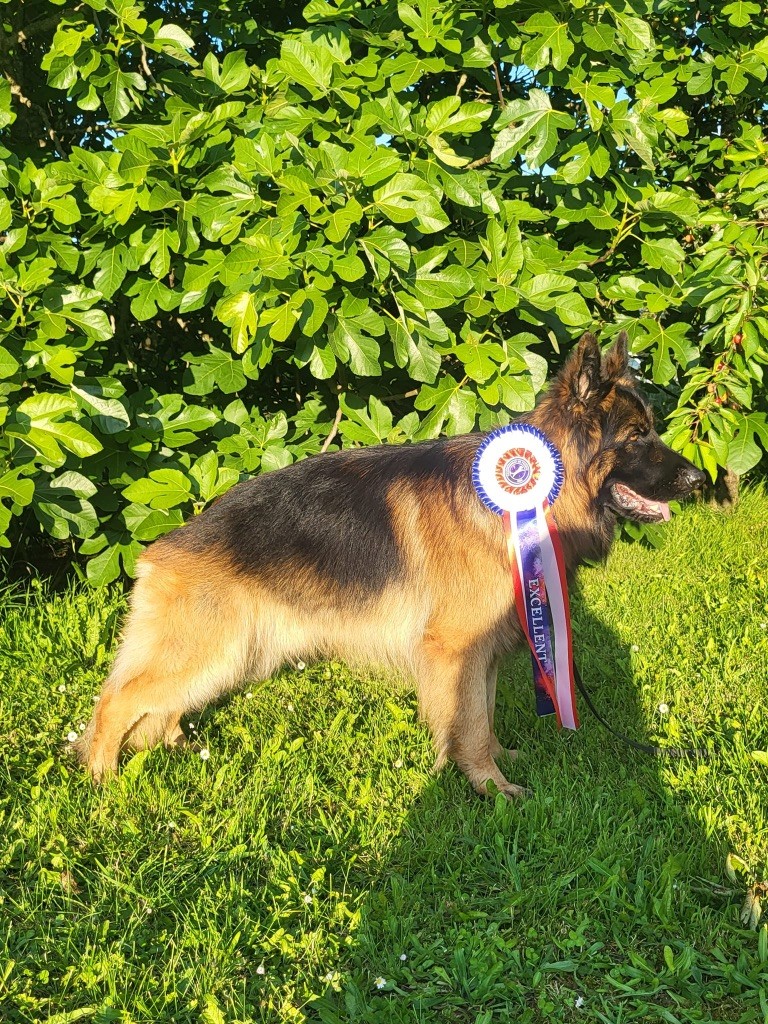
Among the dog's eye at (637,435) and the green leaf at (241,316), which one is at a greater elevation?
the green leaf at (241,316)

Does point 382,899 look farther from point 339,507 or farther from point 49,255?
point 49,255

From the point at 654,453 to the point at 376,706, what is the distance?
1.74m

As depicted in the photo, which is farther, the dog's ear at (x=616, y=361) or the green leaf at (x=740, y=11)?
the green leaf at (x=740, y=11)

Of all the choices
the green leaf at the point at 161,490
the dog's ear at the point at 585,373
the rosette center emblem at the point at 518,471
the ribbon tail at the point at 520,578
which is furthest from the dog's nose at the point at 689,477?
the green leaf at the point at 161,490

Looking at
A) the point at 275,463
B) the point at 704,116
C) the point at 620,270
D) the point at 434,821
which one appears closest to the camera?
the point at 434,821

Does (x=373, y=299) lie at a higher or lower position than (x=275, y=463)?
higher

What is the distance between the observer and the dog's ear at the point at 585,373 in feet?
10.9

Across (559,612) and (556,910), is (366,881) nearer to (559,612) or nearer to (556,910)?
(556,910)

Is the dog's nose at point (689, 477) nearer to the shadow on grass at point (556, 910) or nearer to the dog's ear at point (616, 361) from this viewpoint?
the dog's ear at point (616, 361)

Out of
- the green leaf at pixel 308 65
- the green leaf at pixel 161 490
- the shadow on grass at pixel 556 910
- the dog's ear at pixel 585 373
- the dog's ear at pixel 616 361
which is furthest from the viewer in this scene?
the green leaf at pixel 161 490

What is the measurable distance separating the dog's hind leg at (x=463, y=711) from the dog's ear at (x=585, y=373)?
1.12 meters

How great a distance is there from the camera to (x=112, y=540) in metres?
4.61

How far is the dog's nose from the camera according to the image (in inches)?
137

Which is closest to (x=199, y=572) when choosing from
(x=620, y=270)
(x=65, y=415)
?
(x=65, y=415)
